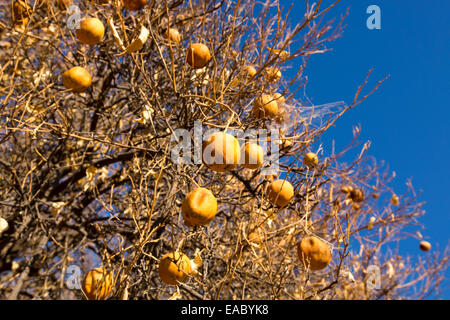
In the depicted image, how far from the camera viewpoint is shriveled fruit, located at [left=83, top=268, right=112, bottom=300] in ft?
6.37

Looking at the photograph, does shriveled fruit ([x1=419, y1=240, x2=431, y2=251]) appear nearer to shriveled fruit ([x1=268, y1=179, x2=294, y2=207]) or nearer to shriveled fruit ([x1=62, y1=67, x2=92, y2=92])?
shriveled fruit ([x1=268, y1=179, x2=294, y2=207])

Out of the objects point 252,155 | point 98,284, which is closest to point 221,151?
point 252,155

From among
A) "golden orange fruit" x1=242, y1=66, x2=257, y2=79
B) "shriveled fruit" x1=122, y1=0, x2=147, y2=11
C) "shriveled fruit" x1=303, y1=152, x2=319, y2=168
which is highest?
"shriveled fruit" x1=122, y1=0, x2=147, y2=11

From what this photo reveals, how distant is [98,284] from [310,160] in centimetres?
162

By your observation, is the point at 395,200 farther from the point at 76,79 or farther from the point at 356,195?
the point at 76,79

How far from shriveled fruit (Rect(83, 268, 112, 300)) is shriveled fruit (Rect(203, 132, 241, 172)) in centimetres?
95

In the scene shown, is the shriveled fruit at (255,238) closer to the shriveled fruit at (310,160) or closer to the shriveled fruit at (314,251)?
the shriveled fruit at (314,251)

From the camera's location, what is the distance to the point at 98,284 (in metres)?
1.95

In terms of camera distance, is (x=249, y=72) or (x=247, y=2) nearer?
(x=249, y=72)

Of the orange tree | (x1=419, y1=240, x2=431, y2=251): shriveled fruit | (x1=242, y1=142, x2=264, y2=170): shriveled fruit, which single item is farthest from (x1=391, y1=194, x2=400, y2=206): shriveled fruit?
(x1=242, y1=142, x2=264, y2=170): shriveled fruit

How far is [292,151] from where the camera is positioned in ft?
7.96
